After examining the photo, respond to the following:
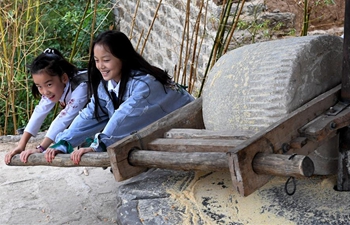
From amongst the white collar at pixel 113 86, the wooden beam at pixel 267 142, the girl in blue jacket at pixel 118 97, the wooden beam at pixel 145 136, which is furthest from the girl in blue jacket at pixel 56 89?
the wooden beam at pixel 267 142

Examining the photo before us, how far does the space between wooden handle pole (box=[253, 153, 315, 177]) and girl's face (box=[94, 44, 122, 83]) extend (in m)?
1.40

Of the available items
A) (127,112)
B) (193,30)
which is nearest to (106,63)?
(127,112)

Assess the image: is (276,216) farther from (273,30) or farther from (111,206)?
(273,30)

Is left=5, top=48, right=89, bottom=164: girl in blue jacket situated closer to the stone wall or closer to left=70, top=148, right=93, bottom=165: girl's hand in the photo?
left=70, top=148, right=93, bottom=165: girl's hand

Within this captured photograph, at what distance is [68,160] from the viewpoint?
3.34 meters

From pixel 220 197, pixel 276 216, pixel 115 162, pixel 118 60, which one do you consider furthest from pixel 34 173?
pixel 276 216

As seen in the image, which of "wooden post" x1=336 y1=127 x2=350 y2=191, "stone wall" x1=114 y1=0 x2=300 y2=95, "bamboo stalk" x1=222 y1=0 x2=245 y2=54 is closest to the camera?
"wooden post" x1=336 y1=127 x2=350 y2=191

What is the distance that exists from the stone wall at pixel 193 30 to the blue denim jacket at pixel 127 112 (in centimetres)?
123

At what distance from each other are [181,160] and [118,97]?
98cm

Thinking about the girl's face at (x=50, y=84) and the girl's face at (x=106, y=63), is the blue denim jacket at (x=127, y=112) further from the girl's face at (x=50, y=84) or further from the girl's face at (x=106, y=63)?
the girl's face at (x=50, y=84)

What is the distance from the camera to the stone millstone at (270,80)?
2785 mm

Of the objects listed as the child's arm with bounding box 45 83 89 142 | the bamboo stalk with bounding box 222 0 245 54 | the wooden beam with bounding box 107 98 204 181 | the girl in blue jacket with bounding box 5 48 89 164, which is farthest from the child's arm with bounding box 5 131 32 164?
the bamboo stalk with bounding box 222 0 245 54

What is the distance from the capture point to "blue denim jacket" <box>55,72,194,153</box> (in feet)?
11.4

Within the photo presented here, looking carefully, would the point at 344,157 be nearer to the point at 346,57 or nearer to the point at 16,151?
the point at 346,57
